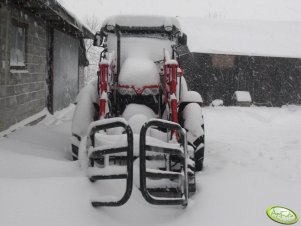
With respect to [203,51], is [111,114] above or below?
below

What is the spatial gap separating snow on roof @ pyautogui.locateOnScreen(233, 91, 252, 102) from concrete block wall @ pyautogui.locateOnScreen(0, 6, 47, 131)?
1232cm

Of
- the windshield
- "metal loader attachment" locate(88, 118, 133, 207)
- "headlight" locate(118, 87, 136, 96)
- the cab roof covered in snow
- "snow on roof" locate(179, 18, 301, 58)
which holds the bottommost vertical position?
"metal loader attachment" locate(88, 118, 133, 207)

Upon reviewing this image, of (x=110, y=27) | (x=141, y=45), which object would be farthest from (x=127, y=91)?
(x=110, y=27)

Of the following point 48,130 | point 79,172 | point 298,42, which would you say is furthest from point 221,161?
point 298,42

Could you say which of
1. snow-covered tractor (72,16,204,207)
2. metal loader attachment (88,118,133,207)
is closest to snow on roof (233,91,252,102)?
snow-covered tractor (72,16,204,207)

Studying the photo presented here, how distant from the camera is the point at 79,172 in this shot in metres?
3.99

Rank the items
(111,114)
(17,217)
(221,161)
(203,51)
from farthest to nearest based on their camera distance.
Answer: (203,51) → (221,161) → (111,114) → (17,217)

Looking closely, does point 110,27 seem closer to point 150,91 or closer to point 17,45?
point 150,91

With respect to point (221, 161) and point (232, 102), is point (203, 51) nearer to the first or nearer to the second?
point (232, 102)

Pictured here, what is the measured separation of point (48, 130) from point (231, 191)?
431 centimetres

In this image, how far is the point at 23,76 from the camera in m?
7.95

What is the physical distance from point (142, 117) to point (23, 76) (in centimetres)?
441

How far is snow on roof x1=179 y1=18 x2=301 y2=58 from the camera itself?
21.0 m

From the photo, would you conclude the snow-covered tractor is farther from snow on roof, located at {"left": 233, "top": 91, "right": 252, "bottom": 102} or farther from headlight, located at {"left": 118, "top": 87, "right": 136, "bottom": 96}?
snow on roof, located at {"left": 233, "top": 91, "right": 252, "bottom": 102}
